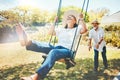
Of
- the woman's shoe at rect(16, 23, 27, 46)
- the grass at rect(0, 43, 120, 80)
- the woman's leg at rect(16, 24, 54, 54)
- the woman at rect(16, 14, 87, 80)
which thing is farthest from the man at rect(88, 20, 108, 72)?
the woman's shoe at rect(16, 23, 27, 46)

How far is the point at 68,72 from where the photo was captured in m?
3.63

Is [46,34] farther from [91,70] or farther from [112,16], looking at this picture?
[112,16]

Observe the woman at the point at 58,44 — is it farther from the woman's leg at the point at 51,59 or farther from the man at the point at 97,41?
the man at the point at 97,41

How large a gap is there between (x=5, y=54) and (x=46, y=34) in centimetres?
67

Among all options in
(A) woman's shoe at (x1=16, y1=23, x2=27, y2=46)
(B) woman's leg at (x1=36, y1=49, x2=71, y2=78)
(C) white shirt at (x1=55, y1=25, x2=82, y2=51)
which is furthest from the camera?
(C) white shirt at (x1=55, y1=25, x2=82, y2=51)

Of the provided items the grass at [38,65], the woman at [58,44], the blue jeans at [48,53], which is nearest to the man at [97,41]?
the grass at [38,65]

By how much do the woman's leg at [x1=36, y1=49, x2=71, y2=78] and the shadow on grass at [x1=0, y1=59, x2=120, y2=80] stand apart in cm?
37

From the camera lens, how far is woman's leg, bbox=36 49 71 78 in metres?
3.15

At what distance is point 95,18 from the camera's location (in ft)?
12.4

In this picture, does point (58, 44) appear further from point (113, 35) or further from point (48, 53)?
point (113, 35)

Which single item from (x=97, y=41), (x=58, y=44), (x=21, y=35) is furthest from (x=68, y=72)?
(x=21, y=35)

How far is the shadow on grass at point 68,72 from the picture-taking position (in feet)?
11.7

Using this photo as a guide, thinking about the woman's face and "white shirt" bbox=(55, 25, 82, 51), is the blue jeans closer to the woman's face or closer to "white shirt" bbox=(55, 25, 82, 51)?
"white shirt" bbox=(55, 25, 82, 51)

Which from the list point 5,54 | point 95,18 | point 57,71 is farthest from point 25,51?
point 95,18
